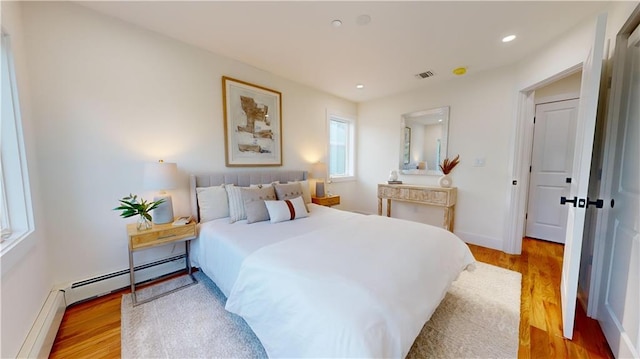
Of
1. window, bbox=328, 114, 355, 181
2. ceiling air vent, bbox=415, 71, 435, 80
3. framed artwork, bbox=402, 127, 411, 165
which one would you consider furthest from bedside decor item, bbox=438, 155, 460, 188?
window, bbox=328, 114, 355, 181

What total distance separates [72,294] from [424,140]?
4.64 metres

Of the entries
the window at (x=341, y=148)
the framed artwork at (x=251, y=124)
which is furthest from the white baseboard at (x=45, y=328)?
the window at (x=341, y=148)

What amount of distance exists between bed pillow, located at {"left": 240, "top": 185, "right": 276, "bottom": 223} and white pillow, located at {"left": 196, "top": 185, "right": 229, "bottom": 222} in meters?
0.25

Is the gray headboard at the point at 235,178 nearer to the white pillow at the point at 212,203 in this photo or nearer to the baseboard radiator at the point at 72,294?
the white pillow at the point at 212,203

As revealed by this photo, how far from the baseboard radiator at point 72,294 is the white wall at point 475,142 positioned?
3.74 metres


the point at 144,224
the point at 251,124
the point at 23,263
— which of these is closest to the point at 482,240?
the point at 251,124

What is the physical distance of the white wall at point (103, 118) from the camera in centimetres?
178

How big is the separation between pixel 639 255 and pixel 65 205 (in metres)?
3.96

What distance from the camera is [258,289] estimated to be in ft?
4.29

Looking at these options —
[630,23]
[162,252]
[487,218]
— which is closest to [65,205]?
[162,252]

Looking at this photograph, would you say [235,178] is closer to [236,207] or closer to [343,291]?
[236,207]

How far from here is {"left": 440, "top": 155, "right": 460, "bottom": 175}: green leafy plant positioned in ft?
11.4

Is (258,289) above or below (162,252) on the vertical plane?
above

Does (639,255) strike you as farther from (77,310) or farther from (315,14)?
(77,310)
